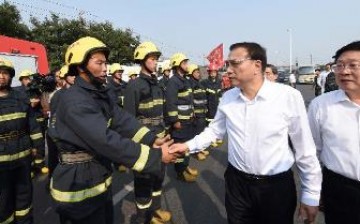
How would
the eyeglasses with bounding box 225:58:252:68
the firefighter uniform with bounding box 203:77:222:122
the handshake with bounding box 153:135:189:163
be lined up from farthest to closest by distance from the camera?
the firefighter uniform with bounding box 203:77:222:122 < the handshake with bounding box 153:135:189:163 < the eyeglasses with bounding box 225:58:252:68

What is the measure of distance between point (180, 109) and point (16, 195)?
3.80 meters

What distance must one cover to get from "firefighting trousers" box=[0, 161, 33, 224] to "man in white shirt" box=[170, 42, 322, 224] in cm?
255

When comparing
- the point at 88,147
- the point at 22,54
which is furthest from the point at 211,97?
the point at 88,147

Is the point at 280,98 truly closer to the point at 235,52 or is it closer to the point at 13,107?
the point at 235,52

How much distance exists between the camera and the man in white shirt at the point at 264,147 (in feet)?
9.21

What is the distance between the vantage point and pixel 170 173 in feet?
24.6

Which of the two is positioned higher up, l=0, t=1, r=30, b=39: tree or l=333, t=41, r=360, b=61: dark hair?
l=0, t=1, r=30, b=39: tree

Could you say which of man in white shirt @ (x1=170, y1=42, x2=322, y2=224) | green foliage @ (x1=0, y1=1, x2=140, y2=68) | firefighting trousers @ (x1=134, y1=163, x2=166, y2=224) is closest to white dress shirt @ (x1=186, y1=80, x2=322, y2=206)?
man in white shirt @ (x1=170, y1=42, x2=322, y2=224)

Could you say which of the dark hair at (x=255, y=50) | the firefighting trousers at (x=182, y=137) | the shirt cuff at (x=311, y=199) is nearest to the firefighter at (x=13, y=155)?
the dark hair at (x=255, y=50)

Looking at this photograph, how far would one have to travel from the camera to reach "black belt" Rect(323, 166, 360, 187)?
104 inches

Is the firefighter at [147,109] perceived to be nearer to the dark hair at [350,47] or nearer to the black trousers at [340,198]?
the black trousers at [340,198]

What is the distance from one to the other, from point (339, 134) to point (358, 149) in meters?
0.16

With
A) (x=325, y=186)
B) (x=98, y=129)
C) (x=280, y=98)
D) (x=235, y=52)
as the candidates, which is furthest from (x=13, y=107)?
(x=325, y=186)

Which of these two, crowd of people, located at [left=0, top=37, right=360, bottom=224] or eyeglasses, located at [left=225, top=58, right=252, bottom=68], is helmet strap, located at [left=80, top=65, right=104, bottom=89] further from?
eyeglasses, located at [left=225, top=58, right=252, bottom=68]
